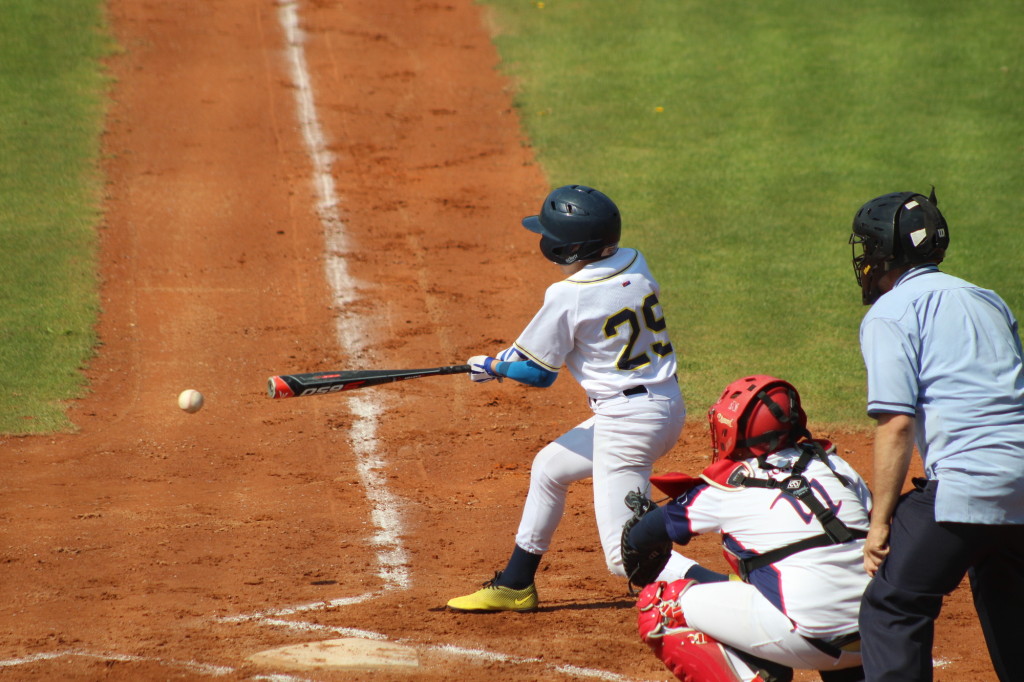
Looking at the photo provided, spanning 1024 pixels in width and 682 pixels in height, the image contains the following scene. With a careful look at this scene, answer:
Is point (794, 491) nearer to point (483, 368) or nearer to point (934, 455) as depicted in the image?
point (934, 455)

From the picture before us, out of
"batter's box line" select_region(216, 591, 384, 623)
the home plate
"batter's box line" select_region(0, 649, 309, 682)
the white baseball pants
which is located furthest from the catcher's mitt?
"batter's box line" select_region(216, 591, 384, 623)

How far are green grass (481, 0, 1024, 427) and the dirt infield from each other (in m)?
0.85

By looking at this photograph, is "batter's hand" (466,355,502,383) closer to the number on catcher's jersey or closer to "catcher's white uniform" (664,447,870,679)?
the number on catcher's jersey

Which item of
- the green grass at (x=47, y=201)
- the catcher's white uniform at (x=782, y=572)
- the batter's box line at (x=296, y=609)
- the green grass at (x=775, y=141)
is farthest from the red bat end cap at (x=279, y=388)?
the green grass at (x=775, y=141)

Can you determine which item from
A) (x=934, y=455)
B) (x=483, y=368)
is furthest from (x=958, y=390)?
(x=483, y=368)

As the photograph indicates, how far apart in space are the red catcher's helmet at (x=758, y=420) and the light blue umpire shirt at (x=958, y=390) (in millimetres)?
349

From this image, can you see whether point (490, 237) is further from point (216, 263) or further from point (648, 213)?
point (216, 263)

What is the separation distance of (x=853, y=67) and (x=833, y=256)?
459 centimetres

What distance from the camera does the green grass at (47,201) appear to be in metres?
8.98

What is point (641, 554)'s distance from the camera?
13.8 feet

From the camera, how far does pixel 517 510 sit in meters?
7.04

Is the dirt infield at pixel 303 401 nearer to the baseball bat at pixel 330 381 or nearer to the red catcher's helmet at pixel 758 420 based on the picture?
the baseball bat at pixel 330 381

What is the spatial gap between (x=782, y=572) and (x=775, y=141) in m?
10.2

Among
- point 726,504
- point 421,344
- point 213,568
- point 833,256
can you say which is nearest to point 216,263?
point 421,344
